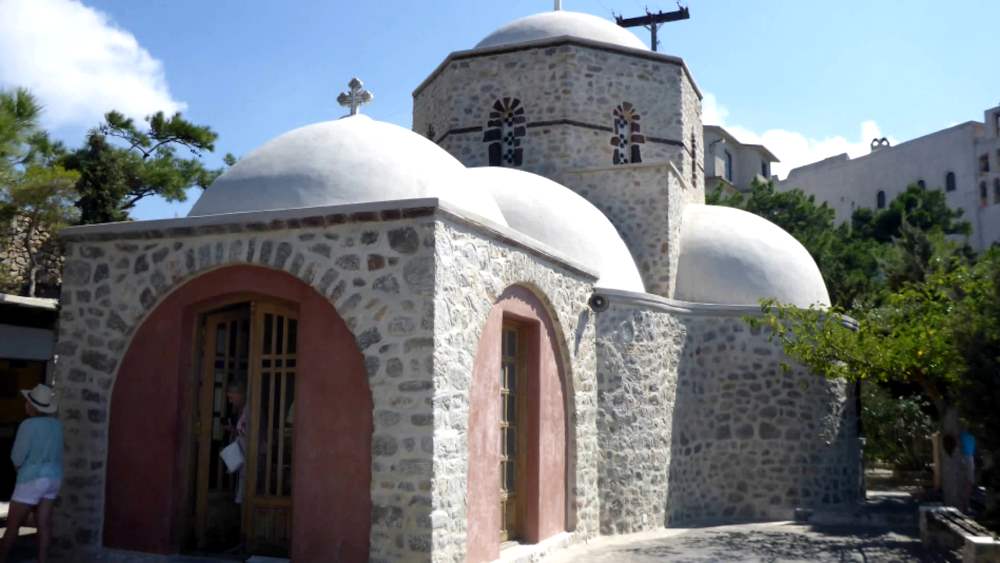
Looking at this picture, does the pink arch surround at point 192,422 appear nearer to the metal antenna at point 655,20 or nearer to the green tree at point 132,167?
the green tree at point 132,167

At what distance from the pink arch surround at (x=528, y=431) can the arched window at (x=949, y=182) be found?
3657cm

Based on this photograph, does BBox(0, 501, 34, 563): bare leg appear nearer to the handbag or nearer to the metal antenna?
the handbag

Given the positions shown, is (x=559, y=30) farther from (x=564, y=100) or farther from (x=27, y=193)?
(x=27, y=193)

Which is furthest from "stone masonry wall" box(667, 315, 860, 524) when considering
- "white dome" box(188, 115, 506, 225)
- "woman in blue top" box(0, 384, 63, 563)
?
"woman in blue top" box(0, 384, 63, 563)

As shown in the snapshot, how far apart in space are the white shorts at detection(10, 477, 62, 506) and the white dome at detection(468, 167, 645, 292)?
5648mm

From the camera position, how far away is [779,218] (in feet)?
89.2

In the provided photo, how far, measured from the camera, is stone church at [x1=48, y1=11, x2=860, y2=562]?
6.20 m

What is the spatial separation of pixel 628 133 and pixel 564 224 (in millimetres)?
4088

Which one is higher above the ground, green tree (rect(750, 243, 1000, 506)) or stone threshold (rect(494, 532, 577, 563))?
green tree (rect(750, 243, 1000, 506))

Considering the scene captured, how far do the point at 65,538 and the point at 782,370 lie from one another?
868 centimetres

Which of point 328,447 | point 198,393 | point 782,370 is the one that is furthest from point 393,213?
point 782,370

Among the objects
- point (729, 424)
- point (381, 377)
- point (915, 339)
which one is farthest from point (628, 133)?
point (381, 377)

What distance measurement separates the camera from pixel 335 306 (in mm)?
6375

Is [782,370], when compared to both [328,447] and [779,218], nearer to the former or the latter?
[328,447]
